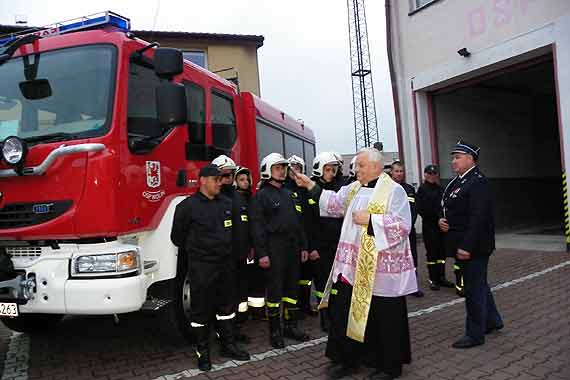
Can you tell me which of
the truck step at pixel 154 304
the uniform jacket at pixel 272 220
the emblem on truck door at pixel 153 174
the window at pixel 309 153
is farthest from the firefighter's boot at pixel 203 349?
the window at pixel 309 153

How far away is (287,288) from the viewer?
4.61 meters

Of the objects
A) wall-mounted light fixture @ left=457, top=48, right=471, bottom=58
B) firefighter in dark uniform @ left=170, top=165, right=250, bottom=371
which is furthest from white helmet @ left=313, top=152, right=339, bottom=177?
wall-mounted light fixture @ left=457, top=48, right=471, bottom=58

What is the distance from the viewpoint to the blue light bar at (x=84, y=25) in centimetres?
423

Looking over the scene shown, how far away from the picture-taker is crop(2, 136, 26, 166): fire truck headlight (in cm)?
360

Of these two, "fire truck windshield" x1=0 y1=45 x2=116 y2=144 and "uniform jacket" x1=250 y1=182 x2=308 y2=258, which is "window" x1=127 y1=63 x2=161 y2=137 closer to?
"fire truck windshield" x1=0 y1=45 x2=116 y2=144

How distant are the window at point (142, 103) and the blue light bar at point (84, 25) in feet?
1.67

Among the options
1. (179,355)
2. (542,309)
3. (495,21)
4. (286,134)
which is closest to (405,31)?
(495,21)

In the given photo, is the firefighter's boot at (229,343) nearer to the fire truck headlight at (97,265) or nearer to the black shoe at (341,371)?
the black shoe at (341,371)

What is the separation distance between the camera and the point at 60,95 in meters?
3.89

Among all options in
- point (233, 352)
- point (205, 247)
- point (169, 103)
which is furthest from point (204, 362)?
point (169, 103)

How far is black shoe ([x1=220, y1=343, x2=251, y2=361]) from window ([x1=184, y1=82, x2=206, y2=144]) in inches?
78.6

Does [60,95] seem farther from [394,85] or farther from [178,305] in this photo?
[394,85]

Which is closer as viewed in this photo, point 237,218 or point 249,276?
point 237,218

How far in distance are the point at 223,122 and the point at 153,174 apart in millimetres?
1626
